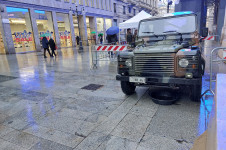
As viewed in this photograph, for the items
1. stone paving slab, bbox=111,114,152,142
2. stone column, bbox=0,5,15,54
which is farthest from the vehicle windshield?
stone column, bbox=0,5,15,54

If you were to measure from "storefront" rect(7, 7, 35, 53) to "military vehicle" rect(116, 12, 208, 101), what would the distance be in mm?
20680

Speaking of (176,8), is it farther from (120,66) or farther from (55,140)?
(55,140)

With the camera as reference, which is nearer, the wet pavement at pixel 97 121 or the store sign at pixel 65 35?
the wet pavement at pixel 97 121

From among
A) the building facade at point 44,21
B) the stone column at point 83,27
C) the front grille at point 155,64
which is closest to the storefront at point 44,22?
the building facade at point 44,21

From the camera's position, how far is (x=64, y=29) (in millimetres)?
27328

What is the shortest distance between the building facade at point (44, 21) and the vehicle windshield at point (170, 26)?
11844 millimetres

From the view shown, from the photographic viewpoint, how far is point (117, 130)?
3076mm

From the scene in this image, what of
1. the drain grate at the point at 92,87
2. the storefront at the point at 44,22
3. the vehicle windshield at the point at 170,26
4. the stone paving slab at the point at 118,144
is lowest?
the stone paving slab at the point at 118,144

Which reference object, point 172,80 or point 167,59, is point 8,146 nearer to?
point 172,80

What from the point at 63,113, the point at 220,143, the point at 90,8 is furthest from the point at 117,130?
the point at 90,8

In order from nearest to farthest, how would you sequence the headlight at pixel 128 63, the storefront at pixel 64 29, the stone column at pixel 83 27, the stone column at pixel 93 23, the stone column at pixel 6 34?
the headlight at pixel 128 63, the stone column at pixel 6 34, the storefront at pixel 64 29, the stone column at pixel 83 27, the stone column at pixel 93 23

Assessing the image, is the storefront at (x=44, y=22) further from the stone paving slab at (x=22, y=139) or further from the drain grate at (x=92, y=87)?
the stone paving slab at (x=22, y=139)

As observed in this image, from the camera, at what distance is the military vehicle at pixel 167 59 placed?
3492 mm

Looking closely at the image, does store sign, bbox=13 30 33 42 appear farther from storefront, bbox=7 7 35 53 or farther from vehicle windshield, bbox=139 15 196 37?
vehicle windshield, bbox=139 15 196 37
